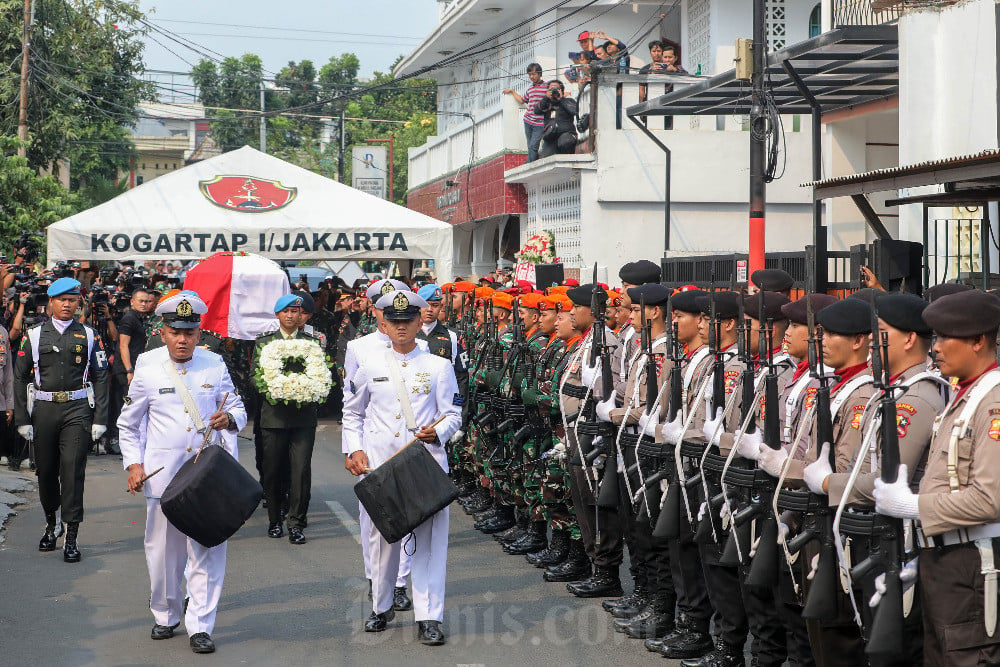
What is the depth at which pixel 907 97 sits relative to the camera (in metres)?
15.9

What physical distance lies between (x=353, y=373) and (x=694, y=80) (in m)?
16.2

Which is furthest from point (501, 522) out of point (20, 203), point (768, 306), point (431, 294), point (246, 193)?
point (20, 203)

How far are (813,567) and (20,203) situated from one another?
22.4 meters

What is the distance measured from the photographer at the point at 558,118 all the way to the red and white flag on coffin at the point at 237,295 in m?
8.90

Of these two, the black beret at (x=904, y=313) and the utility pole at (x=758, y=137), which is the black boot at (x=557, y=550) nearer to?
the black beret at (x=904, y=313)

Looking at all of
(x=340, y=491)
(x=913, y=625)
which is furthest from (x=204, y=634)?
(x=340, y=491)

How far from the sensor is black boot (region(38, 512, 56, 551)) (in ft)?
33.8

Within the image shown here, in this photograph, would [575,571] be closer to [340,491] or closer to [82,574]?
[82,574]

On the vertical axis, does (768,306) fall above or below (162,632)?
above

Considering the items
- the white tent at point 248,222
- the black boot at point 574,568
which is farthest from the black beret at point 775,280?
the white tent at point 248,222

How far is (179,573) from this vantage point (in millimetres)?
7738

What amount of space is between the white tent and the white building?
20.9 feet

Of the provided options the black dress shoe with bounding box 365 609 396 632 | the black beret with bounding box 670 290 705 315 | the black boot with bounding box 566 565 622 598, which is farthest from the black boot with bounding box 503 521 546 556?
the black beret with bounding box 670 290 705 315

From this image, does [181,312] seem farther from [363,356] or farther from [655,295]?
[655,295]
